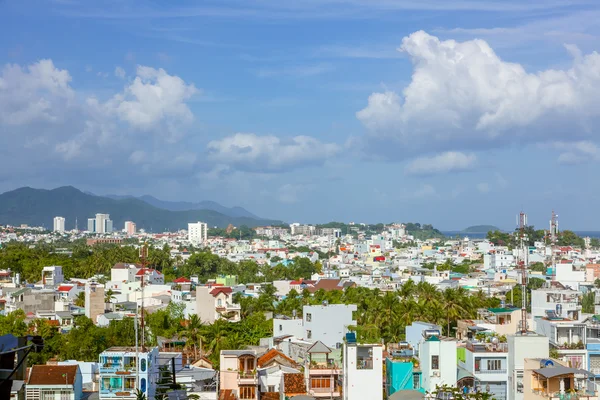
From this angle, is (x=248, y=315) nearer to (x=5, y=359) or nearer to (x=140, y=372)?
(x=140, y=372)

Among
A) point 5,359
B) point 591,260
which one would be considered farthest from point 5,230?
point 5,359

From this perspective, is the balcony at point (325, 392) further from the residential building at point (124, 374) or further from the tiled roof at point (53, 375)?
→ the tiled roof at point (53, 375)

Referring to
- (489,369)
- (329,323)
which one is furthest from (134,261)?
(489,369)

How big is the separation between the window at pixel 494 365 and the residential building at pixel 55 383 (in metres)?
9.51

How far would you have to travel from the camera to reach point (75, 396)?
63.7 ft

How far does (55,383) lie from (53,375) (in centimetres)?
29

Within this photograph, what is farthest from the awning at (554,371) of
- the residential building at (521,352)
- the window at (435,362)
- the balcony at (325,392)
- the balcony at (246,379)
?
the balcony at (246,379)

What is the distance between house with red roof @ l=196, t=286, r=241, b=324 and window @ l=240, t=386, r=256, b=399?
65.7 feet

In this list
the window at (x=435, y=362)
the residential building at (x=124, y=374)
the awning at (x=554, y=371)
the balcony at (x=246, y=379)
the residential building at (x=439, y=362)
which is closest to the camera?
the awning at (x=554, y=371)

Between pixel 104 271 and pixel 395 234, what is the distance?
113887mm

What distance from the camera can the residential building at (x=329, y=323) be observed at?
28266 millimetres

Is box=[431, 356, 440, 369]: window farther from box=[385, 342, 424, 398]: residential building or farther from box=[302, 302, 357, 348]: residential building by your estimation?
box=[302, 302, 357, 348]: residential building

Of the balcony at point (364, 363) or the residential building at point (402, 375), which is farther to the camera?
the residential building at point (402, 375)

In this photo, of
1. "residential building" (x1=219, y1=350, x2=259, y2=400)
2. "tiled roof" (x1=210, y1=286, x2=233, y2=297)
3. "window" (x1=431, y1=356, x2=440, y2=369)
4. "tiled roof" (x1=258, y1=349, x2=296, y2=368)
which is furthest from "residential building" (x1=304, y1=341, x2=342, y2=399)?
"tiled roof" (x1=210, y1=286, x2=233, y2=297)
